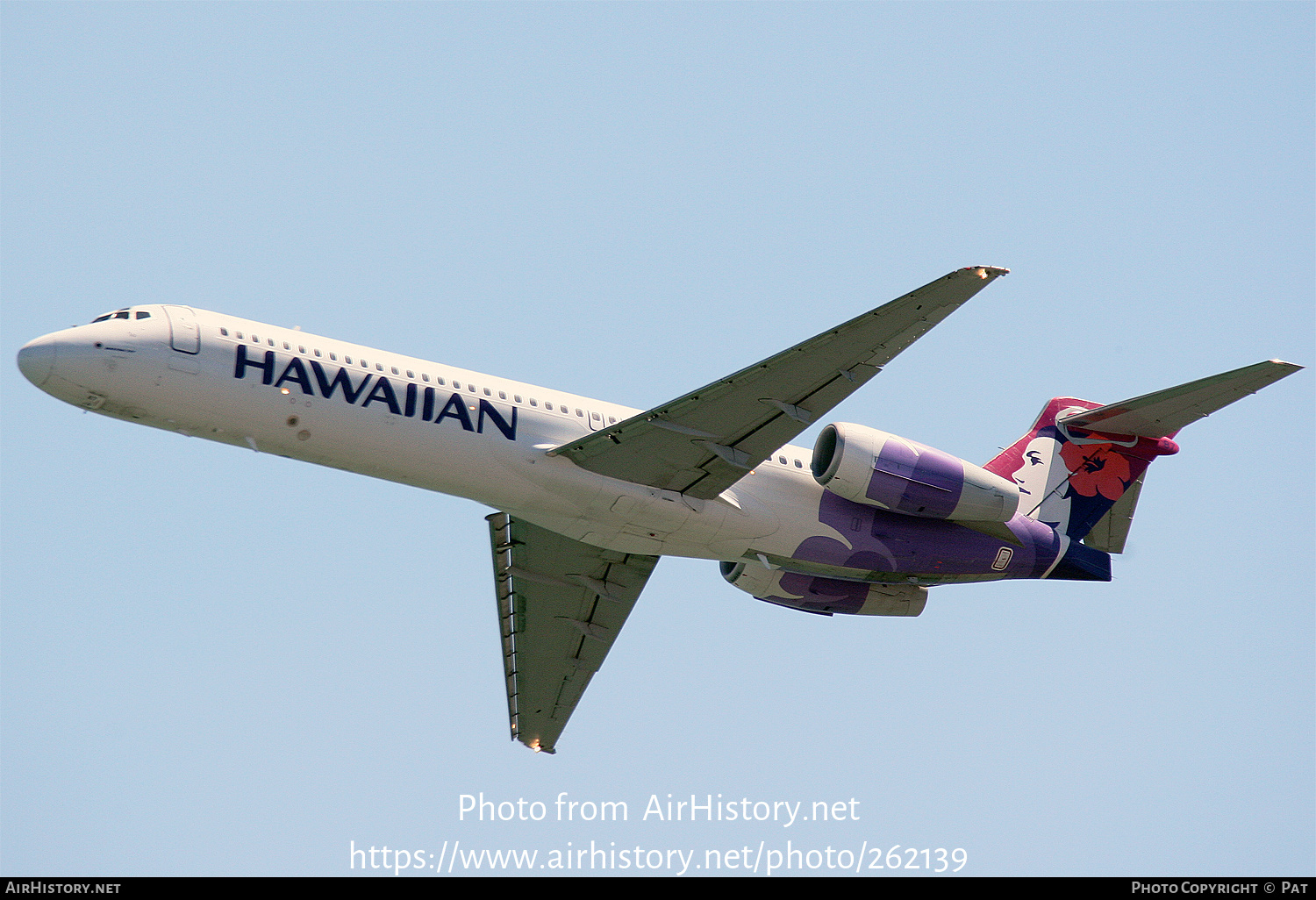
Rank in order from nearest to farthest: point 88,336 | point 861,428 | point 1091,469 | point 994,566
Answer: point 88,336 < point 861,428 < point 994,566 < point 1091,469

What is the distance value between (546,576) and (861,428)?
7.30 m

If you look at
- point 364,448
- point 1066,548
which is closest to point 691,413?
point 364,448

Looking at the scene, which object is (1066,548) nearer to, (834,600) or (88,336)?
(834,600)

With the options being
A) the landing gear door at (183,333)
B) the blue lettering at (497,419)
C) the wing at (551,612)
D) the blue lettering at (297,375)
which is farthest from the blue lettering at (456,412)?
the wing at (551,612)

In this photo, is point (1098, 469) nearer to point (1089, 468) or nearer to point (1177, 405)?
point (1089, 468)

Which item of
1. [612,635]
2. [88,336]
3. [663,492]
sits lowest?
[612,635]

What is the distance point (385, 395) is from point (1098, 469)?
15.2 meters

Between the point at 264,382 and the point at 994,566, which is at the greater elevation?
the point at 264,382

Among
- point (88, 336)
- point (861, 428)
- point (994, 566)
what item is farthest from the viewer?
point (994, 566)

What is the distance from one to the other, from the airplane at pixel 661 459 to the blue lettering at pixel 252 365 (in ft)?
0.10

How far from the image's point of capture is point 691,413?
22.4 metres

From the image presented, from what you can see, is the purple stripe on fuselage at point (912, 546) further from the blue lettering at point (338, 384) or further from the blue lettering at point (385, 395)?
the blue lettering at point (338, 384)

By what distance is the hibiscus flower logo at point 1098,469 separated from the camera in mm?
28109

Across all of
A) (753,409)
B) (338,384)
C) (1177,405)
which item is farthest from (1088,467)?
(338,384)
